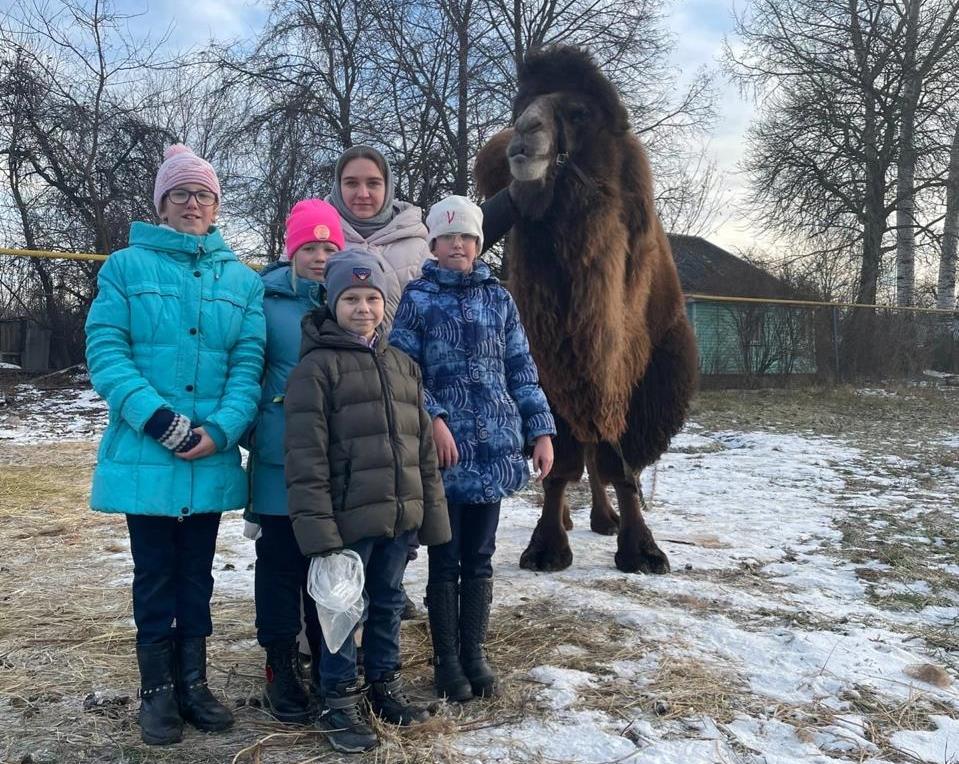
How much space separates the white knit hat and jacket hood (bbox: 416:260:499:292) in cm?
11

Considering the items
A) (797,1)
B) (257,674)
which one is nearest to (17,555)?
(257,674)

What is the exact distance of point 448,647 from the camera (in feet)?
9.70

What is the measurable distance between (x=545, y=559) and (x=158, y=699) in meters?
2.41

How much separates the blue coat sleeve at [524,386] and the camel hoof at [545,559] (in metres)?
1.62

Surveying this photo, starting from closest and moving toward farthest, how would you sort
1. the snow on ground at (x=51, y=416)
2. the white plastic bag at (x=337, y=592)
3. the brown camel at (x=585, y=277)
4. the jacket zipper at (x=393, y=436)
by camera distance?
1. the white plastic bag at (x=337, y=592)
2. the jacket zipper at (x=393, y=436)
3. the brown camel at (x=585, y=277)
4. the snow on ground at (x=51, y=416)

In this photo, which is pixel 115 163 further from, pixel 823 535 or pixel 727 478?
pixel 823 535

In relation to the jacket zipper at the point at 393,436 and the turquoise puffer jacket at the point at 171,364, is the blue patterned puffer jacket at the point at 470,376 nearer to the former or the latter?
the jacket zipper at the point at 393,436

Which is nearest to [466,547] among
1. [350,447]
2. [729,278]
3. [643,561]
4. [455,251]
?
[350,447]

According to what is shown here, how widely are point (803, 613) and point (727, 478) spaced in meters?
3.75

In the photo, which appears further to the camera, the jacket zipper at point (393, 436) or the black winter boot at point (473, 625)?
the black winter boot at point (473, 625)

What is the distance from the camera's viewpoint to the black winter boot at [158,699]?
2.56m

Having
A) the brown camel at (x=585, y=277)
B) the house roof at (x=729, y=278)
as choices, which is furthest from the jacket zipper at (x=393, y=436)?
the house roof at (x=729, y=278)

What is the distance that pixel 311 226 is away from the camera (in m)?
2.93

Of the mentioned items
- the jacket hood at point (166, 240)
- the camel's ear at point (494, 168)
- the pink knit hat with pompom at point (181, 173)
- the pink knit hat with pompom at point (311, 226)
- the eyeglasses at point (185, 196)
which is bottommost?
the jacket hood at point (166, 240)
